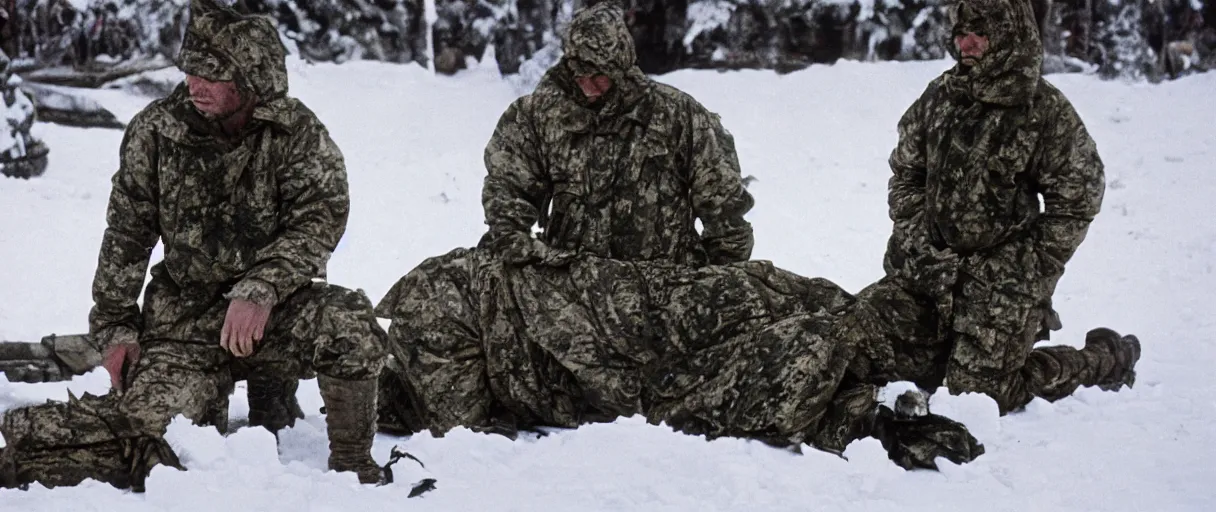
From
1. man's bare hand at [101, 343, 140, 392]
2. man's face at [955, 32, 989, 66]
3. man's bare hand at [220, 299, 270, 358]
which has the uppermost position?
man's face at [955, 32, 989, 66]

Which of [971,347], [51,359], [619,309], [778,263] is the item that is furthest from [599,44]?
[778,263]

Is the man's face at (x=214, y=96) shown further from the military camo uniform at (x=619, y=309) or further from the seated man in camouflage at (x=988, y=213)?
the seated man in camouflage at (x=988, y=213)

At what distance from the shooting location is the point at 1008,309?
284 inches

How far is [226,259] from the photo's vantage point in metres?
6.08

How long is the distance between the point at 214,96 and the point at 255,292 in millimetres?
742

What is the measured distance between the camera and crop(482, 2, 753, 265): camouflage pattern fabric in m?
7.07

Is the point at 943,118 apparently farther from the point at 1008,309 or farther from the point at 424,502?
the point at 424,502

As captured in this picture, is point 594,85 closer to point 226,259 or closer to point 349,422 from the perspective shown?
point 226,259

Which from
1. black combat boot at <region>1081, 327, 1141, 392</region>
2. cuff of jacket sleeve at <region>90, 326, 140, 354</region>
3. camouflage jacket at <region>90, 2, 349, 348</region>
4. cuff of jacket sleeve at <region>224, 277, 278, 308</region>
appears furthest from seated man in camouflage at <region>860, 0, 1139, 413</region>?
cuff of jacket sleeve at <region>90, 326, 140, 354</region>

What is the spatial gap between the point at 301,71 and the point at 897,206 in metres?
7.34

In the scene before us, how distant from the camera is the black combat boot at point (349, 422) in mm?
5724

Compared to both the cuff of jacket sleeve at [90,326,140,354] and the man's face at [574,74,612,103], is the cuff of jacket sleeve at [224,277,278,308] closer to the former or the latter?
the cuff of jacket sleeve at [90,326,140,354]

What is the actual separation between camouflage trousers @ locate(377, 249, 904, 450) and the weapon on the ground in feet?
5.98

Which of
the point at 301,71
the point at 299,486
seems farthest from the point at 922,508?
the point at 301,71
